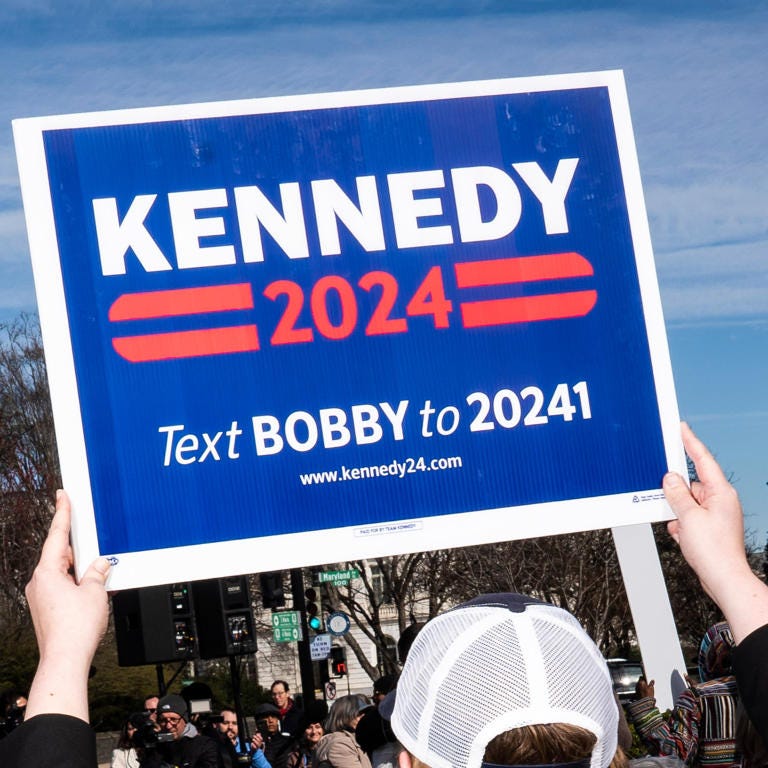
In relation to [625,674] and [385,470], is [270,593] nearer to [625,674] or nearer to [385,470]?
[625,674]

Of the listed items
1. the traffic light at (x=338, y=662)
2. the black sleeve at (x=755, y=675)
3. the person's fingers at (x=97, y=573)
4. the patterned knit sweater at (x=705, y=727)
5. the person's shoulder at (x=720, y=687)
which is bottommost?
the traffic light at (x=338, y=662)

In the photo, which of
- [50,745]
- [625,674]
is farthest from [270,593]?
[50,745]

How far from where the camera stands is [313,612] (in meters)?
20.0

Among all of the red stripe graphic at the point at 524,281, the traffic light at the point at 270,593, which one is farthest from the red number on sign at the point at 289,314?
A: the traffic light at the point at 270,593

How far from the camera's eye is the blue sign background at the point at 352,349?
339cm

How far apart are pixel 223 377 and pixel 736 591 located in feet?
5.53

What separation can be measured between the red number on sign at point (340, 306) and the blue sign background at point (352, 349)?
0.8 inches

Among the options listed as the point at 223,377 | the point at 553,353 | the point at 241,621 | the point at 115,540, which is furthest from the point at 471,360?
the point at 241,621

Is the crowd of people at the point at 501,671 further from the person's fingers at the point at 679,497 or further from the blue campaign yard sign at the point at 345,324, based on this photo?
the blue campaign yard sign at the point at 345,324

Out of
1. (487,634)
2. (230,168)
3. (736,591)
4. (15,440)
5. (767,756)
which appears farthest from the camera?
(15,440)

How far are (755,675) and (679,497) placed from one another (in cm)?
117

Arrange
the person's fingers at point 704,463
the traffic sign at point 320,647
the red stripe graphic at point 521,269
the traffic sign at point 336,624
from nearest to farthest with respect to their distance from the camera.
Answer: the person's fingers at point 704,463 < the red stripe graphic at point 521,269 < the traffic sign at point 320,647 < the traffic sign at point 336,624

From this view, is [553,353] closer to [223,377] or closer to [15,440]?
[223,377]

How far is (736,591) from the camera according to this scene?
2201 mm
